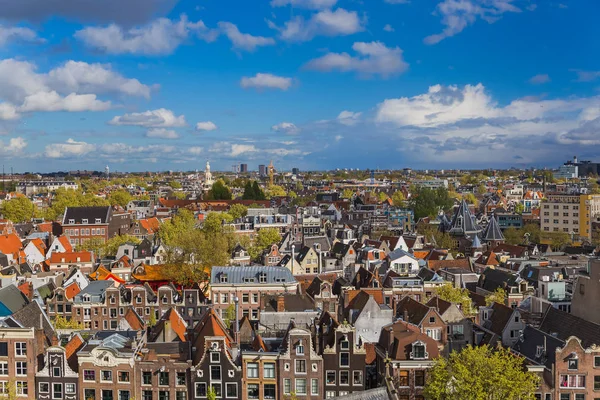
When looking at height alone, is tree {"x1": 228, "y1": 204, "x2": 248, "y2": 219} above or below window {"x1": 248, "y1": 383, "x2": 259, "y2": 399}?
above

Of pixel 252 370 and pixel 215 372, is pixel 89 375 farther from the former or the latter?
pixel 252 370

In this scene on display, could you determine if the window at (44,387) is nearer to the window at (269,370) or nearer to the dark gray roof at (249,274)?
the window at (269,370)

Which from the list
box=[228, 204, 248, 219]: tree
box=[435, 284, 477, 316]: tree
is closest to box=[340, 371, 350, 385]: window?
box=[435, 284, 477, 316]: tree

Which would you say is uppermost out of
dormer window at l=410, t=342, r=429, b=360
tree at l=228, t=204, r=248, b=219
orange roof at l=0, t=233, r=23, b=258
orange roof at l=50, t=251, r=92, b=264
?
tree at l=228, t=204, r=248, b=219

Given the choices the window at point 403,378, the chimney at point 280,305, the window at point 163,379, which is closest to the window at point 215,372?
the window at point 163,379

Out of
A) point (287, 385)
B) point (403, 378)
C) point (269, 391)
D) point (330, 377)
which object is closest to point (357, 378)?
point (330, 377)

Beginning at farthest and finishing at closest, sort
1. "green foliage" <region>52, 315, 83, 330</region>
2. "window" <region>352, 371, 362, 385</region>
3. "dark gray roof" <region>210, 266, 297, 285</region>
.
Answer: "dark gray roof" <region>210, 266, 297, 285</region>, "green foliage" <region>52, 315, 83, 330</region>, "window" <region>352, 371, 362, 385</region>

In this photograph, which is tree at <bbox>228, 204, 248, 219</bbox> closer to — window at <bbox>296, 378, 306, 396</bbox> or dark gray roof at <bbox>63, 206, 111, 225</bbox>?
dark gray roof at <bbox>63, 206, 111, 225</bbox>
